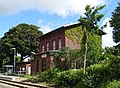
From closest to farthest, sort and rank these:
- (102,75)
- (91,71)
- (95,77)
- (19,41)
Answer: (102,75) < (95,77) < (91,71) < (19,41)

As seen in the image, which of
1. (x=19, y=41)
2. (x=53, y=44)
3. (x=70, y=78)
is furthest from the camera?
(x=19, y=41)

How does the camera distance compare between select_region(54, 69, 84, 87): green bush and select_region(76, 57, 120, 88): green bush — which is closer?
select_region(76, 57, 120, 88): green bush

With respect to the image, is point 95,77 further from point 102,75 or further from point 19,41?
point 19,41

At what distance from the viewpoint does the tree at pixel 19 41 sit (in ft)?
240

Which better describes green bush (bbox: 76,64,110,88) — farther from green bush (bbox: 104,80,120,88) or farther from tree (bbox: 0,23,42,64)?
tree (bbox: 0,23,42,64)

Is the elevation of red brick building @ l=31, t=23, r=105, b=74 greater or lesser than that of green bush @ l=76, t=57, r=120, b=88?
greater

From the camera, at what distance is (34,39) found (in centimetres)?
7731

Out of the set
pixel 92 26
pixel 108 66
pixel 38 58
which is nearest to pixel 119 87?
pixel 108 66

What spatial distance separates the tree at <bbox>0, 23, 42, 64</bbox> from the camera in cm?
7325

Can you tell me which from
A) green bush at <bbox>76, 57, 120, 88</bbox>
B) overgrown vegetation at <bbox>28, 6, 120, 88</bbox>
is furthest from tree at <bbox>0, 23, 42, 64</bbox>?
green bush at <bbox>76, 57, 120, 88</bbox>

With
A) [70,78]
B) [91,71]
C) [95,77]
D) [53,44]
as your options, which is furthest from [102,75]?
[53,44]

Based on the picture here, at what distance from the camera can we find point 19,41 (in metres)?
73.6

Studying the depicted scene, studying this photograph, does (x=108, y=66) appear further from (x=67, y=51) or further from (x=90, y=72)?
(x=67, y=51)

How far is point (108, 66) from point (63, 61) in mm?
13353
